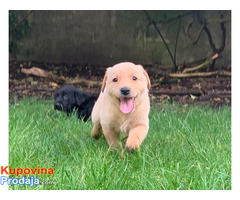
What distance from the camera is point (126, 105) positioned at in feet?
11.7

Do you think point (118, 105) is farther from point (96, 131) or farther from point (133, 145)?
point (96, 131)

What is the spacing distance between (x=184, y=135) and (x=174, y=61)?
279 cm

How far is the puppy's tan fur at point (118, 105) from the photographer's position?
3.50 m

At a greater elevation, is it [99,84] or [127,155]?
[99,84]

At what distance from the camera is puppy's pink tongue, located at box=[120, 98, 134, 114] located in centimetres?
356

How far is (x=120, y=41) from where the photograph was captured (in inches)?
263

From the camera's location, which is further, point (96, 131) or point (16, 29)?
point (16, 29)

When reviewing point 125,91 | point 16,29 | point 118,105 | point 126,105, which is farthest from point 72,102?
point 125,91

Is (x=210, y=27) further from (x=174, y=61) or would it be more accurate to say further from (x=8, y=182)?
(x=8, y=182)

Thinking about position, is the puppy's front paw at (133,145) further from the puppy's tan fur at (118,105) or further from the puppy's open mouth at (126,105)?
the puppy's open mouth at (126,105)

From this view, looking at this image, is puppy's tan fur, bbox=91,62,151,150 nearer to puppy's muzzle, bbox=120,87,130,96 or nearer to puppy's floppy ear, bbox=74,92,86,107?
puppy's muzzle, bbox=120,87,130,96

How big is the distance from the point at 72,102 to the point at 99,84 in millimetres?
1310

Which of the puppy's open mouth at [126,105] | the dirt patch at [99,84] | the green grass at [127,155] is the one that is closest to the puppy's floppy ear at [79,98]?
the green grass at [127,155]
